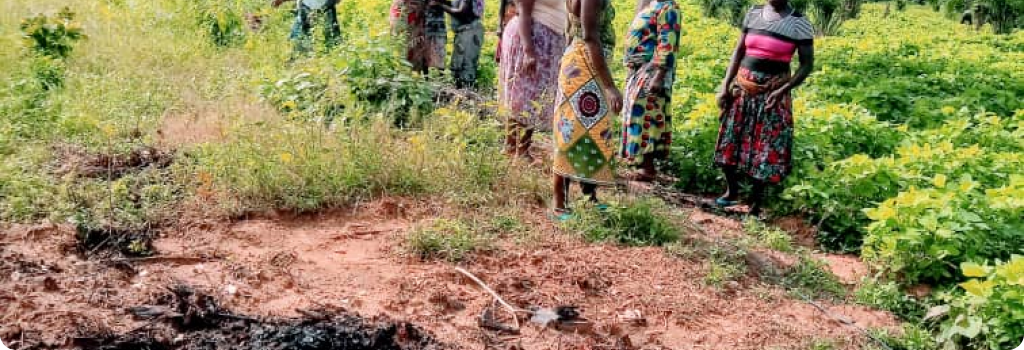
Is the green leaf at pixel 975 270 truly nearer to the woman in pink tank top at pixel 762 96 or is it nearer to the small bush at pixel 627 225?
the small bush at pixel 627 225

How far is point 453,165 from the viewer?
17.0 feet

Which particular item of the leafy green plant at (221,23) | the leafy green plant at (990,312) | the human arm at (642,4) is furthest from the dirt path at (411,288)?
the leafy green plant at (221,23)

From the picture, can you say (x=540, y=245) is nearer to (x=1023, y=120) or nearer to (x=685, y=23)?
(x=1023, y=120)

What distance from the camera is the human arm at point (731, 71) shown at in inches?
217

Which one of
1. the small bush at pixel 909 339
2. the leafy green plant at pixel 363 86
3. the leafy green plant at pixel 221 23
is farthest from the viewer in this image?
the leafy green plant at pixel 221 23

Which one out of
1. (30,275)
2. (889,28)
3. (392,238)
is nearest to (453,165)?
(392,238)

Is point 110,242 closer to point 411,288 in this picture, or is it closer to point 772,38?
point 411,288

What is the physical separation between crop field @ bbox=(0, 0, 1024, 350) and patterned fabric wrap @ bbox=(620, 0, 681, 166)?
14.2 inches

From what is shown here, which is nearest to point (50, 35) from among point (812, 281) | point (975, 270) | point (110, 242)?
point (110, 242)

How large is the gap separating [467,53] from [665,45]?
255 cm

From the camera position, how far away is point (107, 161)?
512cm

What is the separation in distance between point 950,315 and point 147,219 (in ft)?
12.8

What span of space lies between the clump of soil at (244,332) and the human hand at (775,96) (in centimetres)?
295

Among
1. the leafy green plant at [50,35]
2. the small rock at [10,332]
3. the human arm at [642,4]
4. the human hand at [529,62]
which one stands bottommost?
the small rock at [10,332]
